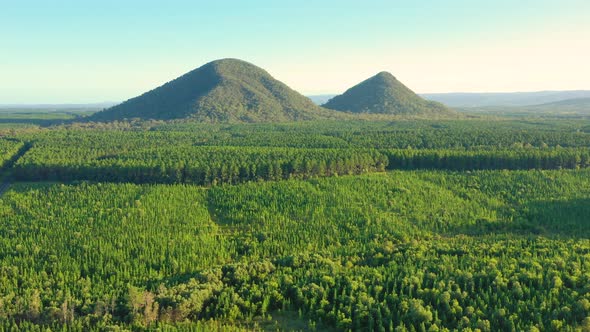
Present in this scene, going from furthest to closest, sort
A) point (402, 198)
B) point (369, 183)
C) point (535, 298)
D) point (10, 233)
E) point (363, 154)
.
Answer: point (363, 154) → point (369, 183) → point (402, 198) → point (10, 233) → point (535, 298)

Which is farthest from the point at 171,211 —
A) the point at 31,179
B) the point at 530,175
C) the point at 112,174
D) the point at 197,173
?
the point at 530,175

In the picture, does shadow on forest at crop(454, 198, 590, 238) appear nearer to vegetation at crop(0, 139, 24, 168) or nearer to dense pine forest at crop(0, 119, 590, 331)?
dense pine forest at crop(0, 119, 590, 331)

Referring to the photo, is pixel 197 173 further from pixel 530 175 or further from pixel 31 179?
pixel 530 175

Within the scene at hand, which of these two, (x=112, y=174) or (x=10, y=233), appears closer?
(x=10, y=233)

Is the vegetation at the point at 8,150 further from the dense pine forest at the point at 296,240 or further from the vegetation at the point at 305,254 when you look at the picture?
the vegetation at the point at 305,254

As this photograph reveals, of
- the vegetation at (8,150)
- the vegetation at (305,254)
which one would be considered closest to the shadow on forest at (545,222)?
the vegetation at (305,254)

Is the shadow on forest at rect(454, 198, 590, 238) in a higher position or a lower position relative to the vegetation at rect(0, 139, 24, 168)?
lower

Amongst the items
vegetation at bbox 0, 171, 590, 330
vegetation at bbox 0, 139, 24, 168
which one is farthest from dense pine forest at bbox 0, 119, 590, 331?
vegetation at bbox 0, 139, 24, 168

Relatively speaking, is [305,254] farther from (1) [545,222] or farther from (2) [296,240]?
(1) [545,222]
